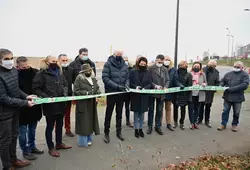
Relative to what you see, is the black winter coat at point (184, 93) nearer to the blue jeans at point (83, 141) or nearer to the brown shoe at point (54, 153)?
the blue jeans at point (83, 141)

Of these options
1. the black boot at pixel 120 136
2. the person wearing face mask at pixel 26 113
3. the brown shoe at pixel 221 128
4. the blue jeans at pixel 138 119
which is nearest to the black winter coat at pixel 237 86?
the brown shoe at pixel 221 128

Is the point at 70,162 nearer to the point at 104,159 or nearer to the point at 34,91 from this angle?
the point at 104,159

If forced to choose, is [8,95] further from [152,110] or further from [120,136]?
[152,110]

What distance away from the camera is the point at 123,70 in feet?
17.2

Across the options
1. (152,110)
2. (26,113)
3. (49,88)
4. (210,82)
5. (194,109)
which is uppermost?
(49,88)

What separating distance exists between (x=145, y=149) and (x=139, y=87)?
1531 mm

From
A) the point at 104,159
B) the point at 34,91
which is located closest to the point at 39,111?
the point at 34,91

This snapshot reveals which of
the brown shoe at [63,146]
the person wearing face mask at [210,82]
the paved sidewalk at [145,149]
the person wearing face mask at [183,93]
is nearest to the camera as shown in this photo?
the paved sidewalk at [145,149]

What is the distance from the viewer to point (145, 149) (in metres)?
4.78

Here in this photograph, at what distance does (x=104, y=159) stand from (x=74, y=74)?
2.42m

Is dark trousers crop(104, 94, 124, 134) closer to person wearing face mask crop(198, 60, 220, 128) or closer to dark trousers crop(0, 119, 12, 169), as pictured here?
dark trousers crop(0, 119, 12, 169)

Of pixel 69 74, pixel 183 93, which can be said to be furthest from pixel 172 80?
pixel 69 74

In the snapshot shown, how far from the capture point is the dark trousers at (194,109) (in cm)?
627

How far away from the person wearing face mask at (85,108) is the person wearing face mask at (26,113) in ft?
2.85
